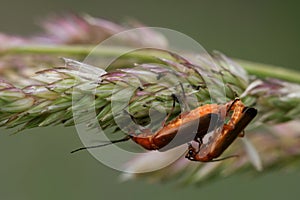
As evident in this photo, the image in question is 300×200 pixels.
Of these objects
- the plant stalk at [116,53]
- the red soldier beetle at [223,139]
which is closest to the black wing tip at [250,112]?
the red soldier beetle at [223,139]

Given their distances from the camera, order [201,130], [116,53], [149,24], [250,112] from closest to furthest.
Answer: [201,130]
[250,112]
[116,53]
[149,24]

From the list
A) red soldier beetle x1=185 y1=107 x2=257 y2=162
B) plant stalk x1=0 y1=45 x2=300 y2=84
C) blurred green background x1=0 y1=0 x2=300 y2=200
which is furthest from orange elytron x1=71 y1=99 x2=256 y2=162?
blurred green background x1=0 y1=0 x2=300 y2=200

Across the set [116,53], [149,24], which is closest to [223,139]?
[116,53]

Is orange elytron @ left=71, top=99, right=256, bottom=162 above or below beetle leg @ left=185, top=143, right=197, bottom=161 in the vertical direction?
above

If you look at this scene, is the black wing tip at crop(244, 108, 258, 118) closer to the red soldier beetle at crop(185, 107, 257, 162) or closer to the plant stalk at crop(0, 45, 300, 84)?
the red soldier beetle at crop(185, 107, 257, 162)

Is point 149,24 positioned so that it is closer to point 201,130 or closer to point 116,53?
point 116,53

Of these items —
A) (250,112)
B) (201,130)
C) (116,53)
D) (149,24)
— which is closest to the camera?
(201,130)

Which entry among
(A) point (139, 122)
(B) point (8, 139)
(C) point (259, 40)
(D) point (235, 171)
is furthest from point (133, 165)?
(C) point (259, 40)
